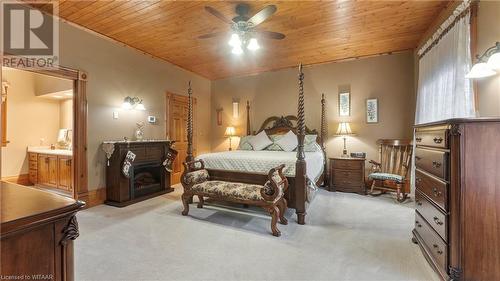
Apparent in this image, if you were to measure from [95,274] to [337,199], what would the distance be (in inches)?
149

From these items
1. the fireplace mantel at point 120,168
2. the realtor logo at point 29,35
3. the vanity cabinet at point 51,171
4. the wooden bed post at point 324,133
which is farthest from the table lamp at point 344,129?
the vanity cabinet at point 51,171

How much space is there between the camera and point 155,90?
16.7 ft

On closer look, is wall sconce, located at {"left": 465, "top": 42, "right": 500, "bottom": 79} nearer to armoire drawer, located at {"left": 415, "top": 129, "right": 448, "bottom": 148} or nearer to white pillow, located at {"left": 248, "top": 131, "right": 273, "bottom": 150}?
armoire drawer, located at {"left": 415, "top": 129, "right": 448, "bottom": 148}

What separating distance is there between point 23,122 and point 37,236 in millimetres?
6468

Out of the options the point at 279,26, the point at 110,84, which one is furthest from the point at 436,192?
the point at 110,84

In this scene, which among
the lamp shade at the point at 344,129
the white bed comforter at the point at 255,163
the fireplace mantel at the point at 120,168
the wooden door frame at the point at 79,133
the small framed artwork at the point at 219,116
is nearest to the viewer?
the white bed comforter at the point at 255,163

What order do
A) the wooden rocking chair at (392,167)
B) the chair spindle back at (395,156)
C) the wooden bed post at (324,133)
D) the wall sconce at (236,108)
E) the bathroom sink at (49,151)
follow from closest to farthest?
the wooden rocking chair at (392,167) < the chair spindle back at (395,156) < the bathroom sink at (49,151) < the wooden bed post at (324,133) < the wall sconce at (236,108)

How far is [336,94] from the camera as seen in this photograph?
5301mm

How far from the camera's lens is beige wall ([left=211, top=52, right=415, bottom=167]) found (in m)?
4.73

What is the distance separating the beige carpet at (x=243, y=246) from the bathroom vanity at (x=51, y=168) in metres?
1.43

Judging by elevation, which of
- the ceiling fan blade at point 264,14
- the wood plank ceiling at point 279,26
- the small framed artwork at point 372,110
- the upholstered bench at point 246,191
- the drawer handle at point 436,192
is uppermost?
the wood plank ceiling at point 279,26

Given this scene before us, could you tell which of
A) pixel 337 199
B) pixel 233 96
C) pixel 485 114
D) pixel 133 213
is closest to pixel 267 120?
pixel 233 96

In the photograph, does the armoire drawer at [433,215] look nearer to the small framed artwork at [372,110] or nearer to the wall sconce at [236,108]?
the small framed artwork at [372,110]

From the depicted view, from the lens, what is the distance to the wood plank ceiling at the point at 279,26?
312cm
